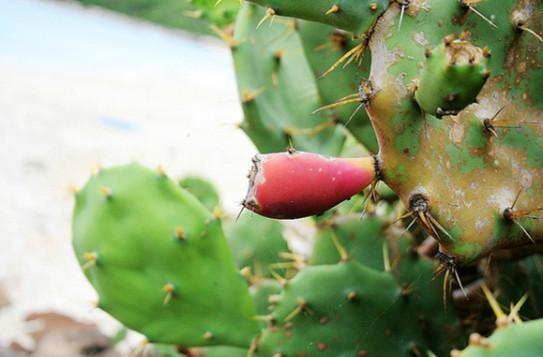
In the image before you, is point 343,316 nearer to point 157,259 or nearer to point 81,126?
point 157,259

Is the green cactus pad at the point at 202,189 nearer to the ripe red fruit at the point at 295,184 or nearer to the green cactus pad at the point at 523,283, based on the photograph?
the green cactus pad at the point at 523,283

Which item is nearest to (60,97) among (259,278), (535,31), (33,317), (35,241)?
(35,241)

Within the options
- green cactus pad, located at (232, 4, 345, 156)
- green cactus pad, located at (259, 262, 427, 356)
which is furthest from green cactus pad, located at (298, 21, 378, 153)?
green cactus pad, located at (259, 262, 427, 356)

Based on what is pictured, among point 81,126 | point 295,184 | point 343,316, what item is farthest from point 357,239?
point 81,126

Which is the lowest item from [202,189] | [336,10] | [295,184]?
[202,189]

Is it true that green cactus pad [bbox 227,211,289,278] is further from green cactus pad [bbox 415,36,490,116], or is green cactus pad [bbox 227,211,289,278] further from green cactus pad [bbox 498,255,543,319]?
green cactus pad [bbox 415,36,490,116]

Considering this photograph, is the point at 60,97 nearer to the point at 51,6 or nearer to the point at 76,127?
the point at 76,127
